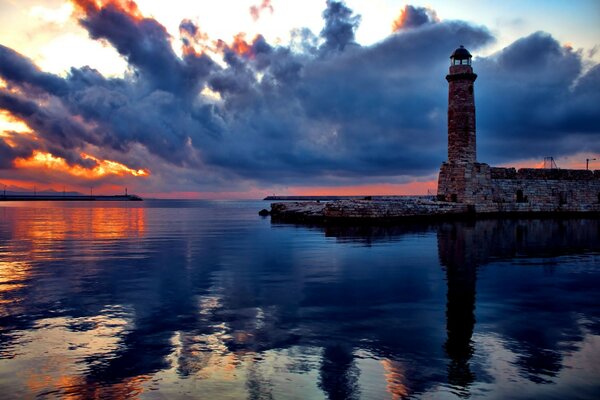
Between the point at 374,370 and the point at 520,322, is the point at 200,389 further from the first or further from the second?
the point at 520,322

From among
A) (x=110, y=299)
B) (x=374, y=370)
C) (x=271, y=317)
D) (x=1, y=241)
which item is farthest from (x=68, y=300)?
(x=1, y=241)

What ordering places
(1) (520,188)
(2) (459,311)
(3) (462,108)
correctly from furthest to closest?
1. (1) (520,188)
2. (3) (462,108)
3. (2) (459,311)

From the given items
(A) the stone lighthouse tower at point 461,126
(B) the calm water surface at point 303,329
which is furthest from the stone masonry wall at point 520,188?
(B) the calm water surface at point 303,329

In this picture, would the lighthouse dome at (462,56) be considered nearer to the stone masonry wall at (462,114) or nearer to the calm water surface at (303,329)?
the stone masonry wall at (462,114)

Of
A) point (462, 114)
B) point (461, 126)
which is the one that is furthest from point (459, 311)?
point (462, 114)

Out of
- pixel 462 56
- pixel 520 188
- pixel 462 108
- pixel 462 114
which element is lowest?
pixel 520 188

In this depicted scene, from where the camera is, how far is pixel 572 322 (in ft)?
22.6

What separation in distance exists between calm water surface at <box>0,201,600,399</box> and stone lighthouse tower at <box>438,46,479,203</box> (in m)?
18.0

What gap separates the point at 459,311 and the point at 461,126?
2576 cm

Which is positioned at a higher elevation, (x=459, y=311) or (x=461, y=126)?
(x=461, y=126)

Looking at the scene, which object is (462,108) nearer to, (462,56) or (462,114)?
(462,114)

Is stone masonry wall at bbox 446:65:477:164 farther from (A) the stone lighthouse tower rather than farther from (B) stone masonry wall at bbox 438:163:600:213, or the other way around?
(B) stone masonry wall at bbox 438:163:600:213

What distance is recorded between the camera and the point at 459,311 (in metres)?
7.50

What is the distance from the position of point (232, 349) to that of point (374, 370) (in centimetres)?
178
